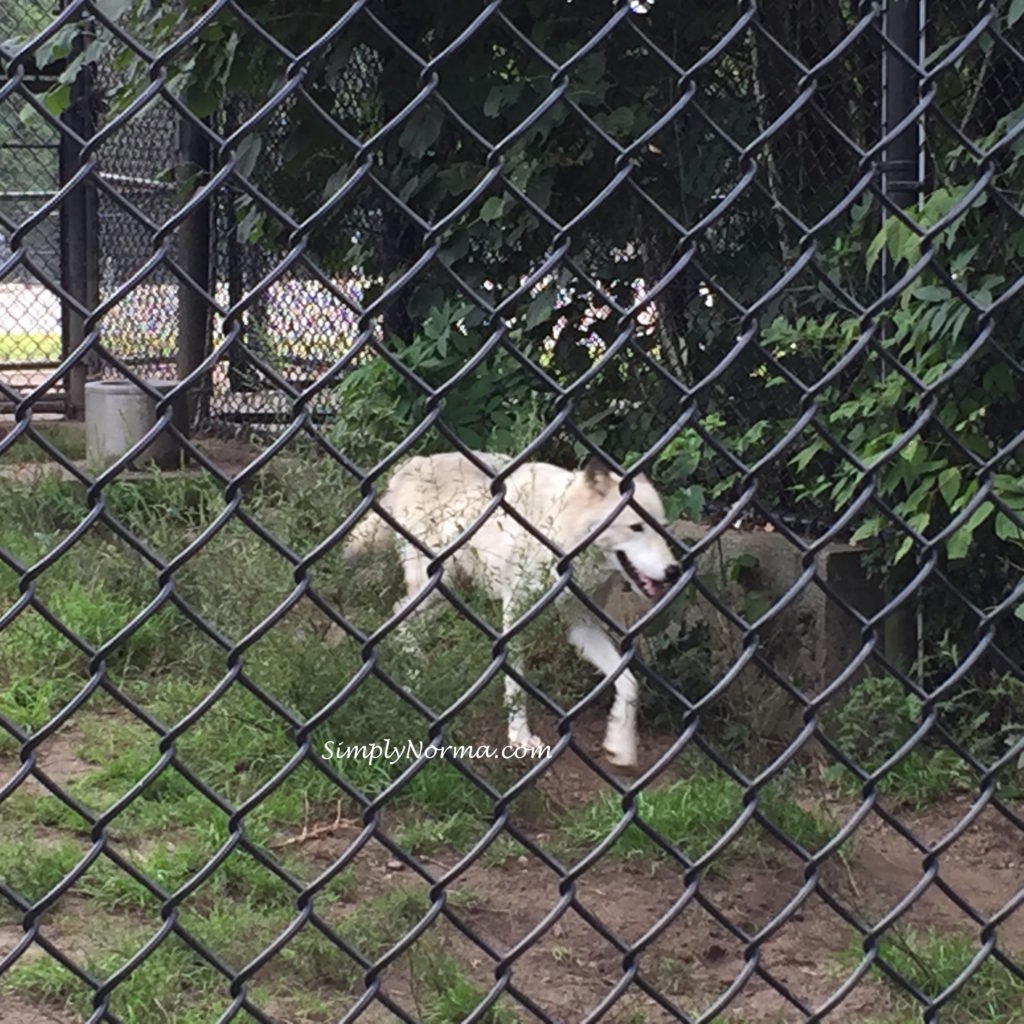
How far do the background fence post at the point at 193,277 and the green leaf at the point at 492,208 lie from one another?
8.06 feet

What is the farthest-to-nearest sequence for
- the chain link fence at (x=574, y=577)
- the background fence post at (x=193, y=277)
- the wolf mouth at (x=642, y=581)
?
the background fence post at (x=193, y=277), the wolf mouth at (x=642, y=581), the chain link fence at (x=574, y=577)

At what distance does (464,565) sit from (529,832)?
1004 millimetres

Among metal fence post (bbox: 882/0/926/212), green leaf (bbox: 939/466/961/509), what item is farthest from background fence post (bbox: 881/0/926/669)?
green leaf (bbox: 939/466/961/509)

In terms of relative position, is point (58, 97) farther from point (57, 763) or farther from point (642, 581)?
point (642, 581)

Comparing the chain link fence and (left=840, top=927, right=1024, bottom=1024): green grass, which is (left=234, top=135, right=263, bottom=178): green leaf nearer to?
the chain link fence

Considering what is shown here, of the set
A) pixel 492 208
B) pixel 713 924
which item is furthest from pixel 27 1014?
pixel 492 208

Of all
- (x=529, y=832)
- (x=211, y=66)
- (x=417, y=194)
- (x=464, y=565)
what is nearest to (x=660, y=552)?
(x=464, y=565)

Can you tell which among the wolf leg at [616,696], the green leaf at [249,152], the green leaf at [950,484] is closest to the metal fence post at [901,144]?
the green leaf at [950,484]

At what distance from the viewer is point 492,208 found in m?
4.30

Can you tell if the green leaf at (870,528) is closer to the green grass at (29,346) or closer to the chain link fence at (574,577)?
the chain link fence at (574,577)

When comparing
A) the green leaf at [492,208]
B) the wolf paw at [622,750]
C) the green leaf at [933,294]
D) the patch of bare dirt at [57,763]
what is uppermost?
the green leaf at [492,208]

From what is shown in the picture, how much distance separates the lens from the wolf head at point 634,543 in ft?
13.7

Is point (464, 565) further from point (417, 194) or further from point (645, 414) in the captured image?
point (417, 194)

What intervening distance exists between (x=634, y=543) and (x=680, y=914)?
172cm
